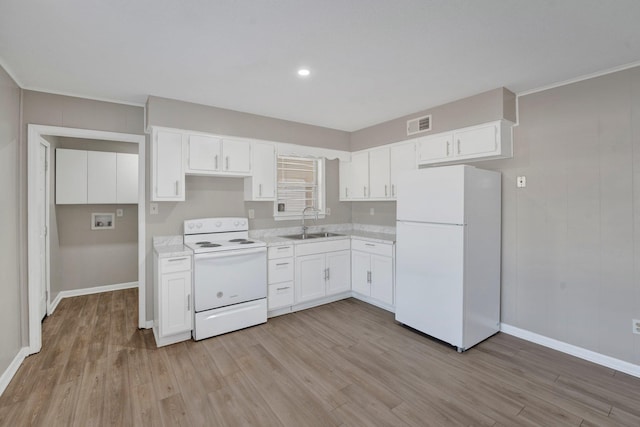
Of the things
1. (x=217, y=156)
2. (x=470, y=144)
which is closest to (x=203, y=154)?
(x=217, y=156)

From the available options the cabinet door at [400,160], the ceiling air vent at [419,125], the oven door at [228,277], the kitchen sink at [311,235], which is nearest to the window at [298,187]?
the kitchen sink at [311,235]

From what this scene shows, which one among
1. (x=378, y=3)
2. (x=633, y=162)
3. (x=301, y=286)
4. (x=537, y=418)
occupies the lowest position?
(x=537, y=418)

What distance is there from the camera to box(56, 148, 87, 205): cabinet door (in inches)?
170

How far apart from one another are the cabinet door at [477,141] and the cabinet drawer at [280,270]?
2.37 meters

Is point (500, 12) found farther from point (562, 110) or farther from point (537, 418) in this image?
point (537, 418)

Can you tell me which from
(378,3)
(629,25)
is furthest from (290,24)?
(629,25)

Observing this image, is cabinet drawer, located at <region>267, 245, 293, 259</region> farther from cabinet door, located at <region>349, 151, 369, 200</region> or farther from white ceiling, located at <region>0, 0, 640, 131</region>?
white ceiling, located at <region>0, 0, 640, 131</region>

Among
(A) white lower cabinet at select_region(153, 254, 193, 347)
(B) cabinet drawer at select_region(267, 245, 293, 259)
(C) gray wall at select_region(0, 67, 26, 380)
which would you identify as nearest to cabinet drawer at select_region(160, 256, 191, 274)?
(A) white lower cabinet at select_region(153, 254, 193, 347)

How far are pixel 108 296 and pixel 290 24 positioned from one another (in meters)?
4.73

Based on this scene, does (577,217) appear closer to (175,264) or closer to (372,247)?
(372,247)

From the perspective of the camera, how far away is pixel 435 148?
143 inches

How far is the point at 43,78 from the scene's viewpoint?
2732 millimetres

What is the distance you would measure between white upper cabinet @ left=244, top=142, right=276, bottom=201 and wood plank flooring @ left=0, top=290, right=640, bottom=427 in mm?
1662

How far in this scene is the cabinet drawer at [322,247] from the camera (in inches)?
154
